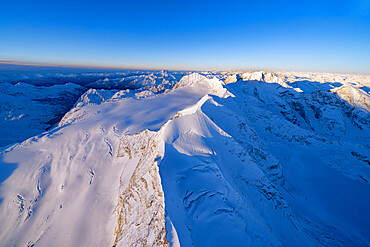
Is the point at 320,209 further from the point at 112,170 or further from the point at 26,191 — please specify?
the point at 26,191

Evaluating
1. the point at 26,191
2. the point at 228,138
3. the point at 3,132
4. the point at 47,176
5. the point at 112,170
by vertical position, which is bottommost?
the point at 3,132

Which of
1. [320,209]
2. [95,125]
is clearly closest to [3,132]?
[95,125]

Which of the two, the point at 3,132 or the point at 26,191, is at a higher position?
the point at 26,191

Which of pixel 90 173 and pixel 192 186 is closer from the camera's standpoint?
pixel 192 186

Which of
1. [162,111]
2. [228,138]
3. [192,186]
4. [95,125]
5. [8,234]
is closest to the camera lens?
[192,186]

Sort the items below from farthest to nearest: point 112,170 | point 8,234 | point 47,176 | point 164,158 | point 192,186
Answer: point 47,176, point 112,170, point 8,234, point 164,158, point 192,186

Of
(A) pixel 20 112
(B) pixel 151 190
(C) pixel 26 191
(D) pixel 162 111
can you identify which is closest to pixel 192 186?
(B) pixel 151 190

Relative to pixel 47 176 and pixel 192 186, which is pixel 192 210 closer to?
pixel 192 186
